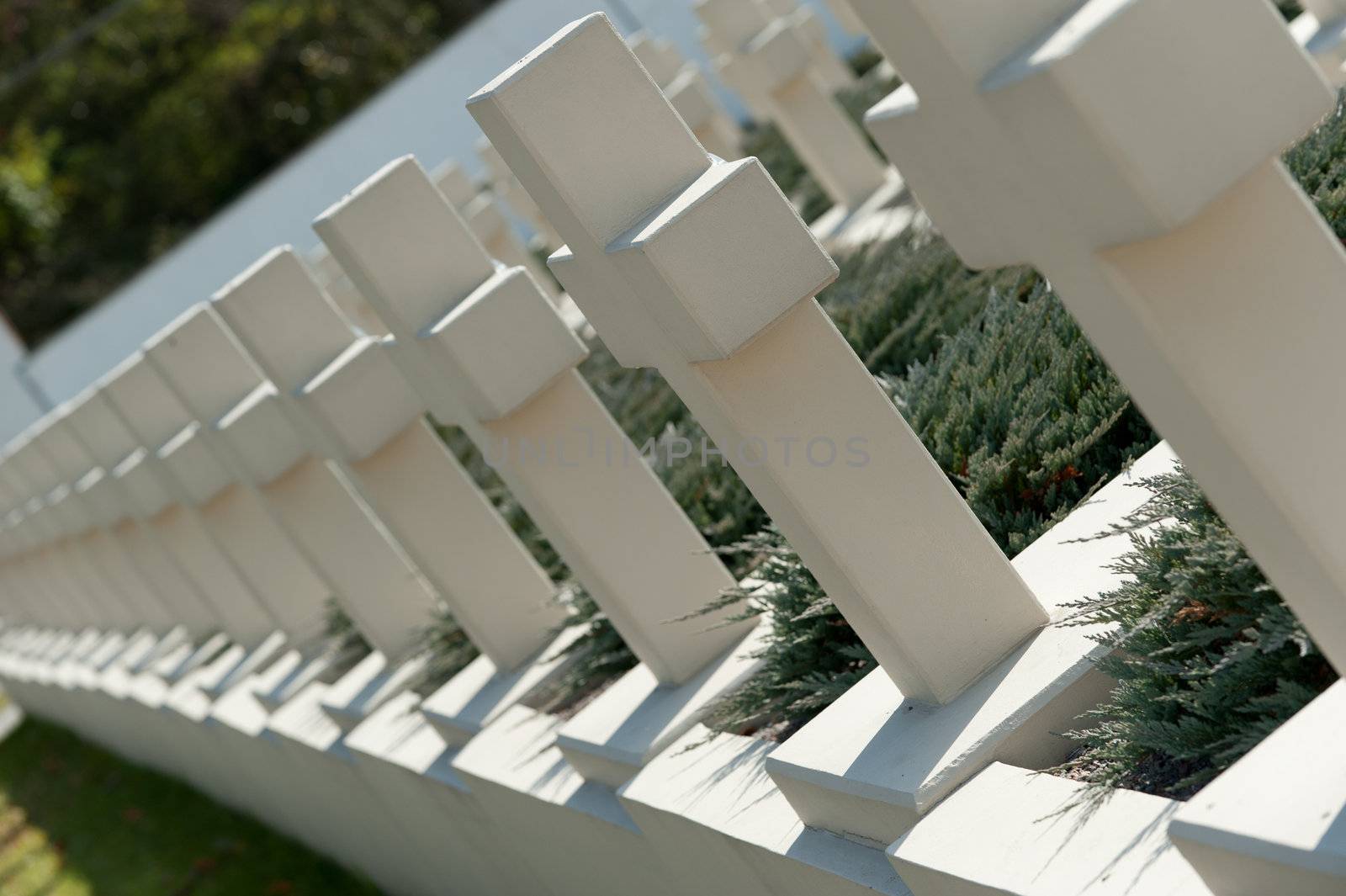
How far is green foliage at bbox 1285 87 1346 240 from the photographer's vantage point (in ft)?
11.9

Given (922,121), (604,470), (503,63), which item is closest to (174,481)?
(604,470)

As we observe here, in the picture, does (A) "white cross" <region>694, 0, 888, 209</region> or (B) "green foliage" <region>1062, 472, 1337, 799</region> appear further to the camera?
(A) "white cross" <region>694, 0, 888, 209</region>

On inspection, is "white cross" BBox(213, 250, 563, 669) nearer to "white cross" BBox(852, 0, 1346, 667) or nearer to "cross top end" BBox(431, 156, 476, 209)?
"white cross" BBox(852, 0, 1346, 667)

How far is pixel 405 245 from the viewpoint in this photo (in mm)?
4191

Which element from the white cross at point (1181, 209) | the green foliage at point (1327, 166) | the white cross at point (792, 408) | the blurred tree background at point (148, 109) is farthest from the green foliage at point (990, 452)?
the blurred tree background at point (148, 109)

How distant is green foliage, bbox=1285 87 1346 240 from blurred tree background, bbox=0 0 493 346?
2468cm

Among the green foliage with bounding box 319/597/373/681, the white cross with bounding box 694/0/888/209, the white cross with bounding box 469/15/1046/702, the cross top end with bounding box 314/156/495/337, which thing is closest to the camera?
the white cross with bounding box 469/15/1046/702

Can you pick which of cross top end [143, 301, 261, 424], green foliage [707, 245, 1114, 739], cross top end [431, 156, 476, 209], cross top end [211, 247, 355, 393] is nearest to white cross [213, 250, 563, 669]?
cross top end [211, 247, 355, 393]

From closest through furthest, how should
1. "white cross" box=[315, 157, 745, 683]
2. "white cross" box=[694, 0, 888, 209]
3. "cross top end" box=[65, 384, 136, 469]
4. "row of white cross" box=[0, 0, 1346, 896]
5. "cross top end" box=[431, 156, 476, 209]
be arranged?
"row of white cross" box=[0, 0, 1346, 896] → "white cross" box=[315, 157, 745, 683] → "cross top end" box=[65, 384, 136, 469] → "white cross" box=[694, 0, 888, 209] → "cross top end" box=[431, 156, 476, 209]

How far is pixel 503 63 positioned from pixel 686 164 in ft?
58.7

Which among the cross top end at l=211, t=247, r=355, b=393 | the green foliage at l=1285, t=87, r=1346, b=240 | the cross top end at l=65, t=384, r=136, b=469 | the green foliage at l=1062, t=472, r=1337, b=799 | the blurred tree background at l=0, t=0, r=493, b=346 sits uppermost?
the blurred tree background at l=0, t=0, r=493, b=346

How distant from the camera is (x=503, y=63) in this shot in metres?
20.2

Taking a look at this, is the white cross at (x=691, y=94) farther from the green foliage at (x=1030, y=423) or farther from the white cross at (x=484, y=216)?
the green foliage at (x=1030, y=423)

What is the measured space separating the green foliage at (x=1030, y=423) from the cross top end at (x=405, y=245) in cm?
Result: 128
